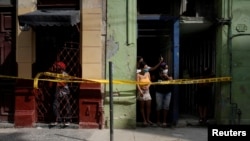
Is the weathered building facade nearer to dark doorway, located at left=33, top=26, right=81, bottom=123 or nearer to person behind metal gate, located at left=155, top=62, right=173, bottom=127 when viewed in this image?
dark doorway, located at left=33, top=26, right=81, bottom=123

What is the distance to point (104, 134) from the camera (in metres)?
10.9

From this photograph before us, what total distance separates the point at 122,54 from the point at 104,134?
2.23 m

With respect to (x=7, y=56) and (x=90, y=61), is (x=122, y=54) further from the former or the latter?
(x=7, y=56)

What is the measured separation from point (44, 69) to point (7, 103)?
1366 millimetres

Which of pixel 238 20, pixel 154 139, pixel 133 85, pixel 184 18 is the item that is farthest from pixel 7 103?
pixel 238 20

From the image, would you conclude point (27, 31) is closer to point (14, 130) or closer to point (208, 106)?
point (14, 130)

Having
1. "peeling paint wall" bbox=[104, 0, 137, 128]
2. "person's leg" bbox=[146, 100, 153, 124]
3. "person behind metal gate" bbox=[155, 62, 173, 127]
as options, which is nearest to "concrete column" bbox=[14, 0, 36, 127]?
"peeling paint wall" bbox=[104, 0, 137, 128]

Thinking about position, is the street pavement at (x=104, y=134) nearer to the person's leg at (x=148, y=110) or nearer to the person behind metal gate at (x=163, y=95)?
the person's leg at (x=148, y=110)

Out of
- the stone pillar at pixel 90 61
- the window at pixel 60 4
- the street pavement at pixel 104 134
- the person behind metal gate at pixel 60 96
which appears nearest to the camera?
the street pavement at pixel 104 134

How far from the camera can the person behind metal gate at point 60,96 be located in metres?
11.8

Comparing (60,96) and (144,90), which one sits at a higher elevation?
(144,90)

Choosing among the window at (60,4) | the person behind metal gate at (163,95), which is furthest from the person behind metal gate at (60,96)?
the person behind metal gate at (163,95)

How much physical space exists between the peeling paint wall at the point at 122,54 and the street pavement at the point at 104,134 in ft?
1.55

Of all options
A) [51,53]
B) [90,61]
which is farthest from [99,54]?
[51,53]
